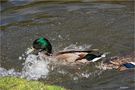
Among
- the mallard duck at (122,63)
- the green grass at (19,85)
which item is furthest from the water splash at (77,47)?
the green grass at (19,85)

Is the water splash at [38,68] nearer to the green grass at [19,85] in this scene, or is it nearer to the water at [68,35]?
the water at [68,35]

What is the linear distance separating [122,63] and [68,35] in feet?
9.09

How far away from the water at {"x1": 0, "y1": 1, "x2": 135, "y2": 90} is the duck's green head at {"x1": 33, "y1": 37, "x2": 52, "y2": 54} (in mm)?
301

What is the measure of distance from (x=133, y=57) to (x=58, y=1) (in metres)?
6.44

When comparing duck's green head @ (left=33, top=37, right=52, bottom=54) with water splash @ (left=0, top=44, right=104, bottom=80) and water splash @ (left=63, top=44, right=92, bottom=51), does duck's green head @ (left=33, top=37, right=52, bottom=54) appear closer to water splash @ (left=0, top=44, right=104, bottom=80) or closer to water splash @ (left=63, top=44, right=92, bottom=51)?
water splash @ (left=0, top=44, right=104, bottom=80)

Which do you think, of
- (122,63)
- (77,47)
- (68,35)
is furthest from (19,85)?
(68,35)

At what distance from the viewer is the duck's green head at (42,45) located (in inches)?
485

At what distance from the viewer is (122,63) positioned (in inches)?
449

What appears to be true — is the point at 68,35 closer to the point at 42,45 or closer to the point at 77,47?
the point at 77,47

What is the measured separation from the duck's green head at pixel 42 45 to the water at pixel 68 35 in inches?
11.9

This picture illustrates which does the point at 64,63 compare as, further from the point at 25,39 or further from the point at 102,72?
the point at 25,39

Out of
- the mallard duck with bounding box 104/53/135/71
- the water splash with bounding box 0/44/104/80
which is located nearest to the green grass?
the water splash with bounding box 0/44/104/80

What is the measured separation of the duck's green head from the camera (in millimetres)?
12312

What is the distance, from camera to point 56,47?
1338cm
